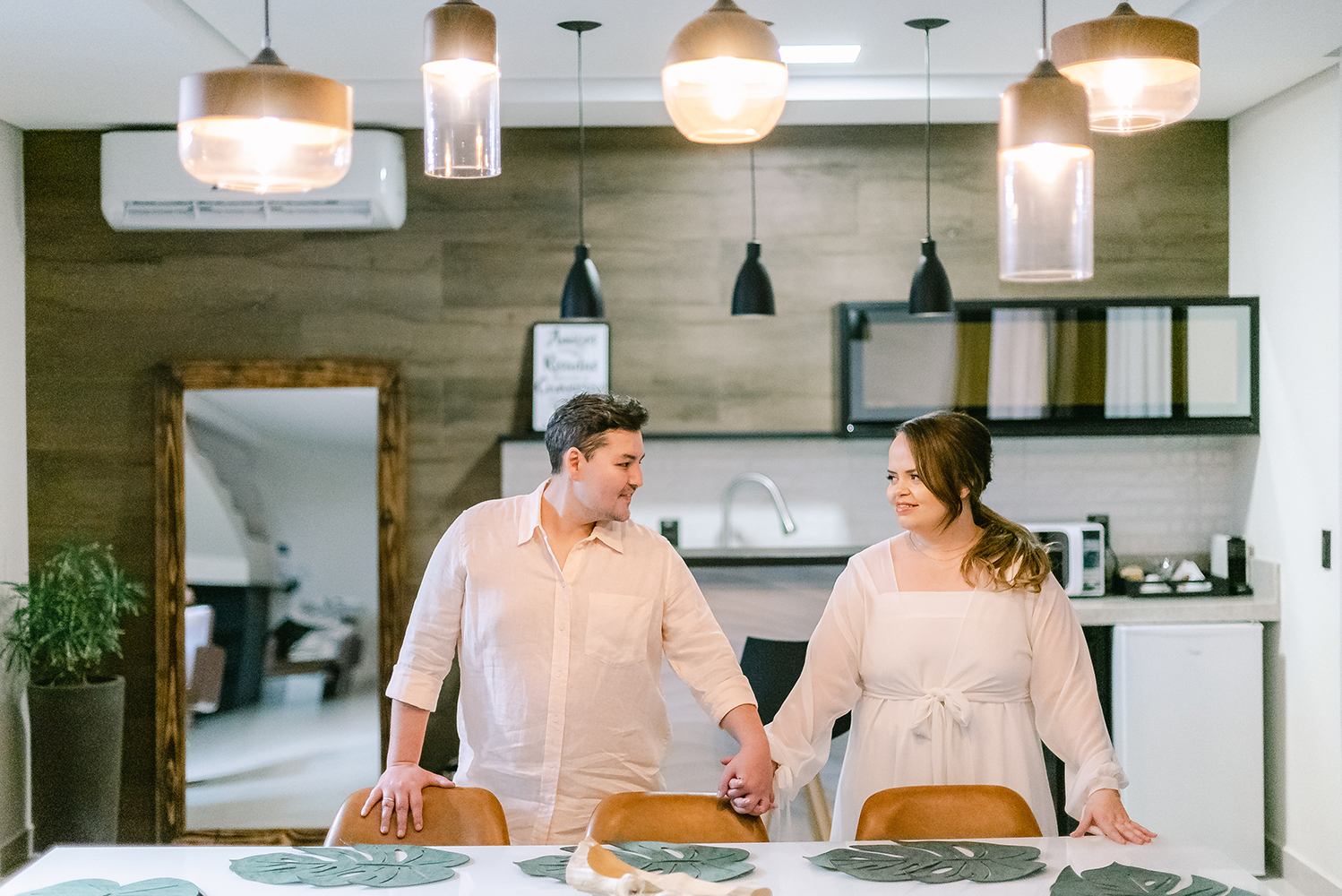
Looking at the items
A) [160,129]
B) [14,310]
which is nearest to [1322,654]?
[160,129]

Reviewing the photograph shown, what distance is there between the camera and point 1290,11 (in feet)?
10.9

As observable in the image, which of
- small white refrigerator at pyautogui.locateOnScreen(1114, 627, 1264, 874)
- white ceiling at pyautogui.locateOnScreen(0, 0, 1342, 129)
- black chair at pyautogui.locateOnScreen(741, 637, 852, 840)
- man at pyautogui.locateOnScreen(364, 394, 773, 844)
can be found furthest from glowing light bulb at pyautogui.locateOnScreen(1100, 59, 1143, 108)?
small white refrigerator at pyautogui.locateOnScreen(1114, 627, 1264, 874)

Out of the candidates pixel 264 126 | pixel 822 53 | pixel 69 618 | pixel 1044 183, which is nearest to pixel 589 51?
pixel 822 53

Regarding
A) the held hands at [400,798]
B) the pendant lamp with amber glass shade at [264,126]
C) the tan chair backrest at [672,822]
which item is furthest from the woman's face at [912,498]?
the pendant lamp with amber glass shade at [264,126]

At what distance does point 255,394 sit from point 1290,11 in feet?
12.6

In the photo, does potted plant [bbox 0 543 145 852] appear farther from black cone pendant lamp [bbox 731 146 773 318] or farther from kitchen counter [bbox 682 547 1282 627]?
black cone pendant lamp [bbox 731 146 773 318]

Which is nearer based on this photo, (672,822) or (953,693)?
(672,822)

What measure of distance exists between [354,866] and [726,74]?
4.60 ft

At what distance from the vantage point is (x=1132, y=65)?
1756mm

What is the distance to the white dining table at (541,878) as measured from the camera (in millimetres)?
1821

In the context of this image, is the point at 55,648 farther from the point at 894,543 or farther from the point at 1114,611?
the point at 1114,611

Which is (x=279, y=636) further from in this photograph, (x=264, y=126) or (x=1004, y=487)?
(x=264, y=126)

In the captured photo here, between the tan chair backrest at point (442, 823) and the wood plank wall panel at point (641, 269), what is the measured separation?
99.9 inches

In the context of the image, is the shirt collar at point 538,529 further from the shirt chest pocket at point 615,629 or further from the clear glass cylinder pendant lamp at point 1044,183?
Answer: the clear glass cylinder pendant lamp at point 1044,183
